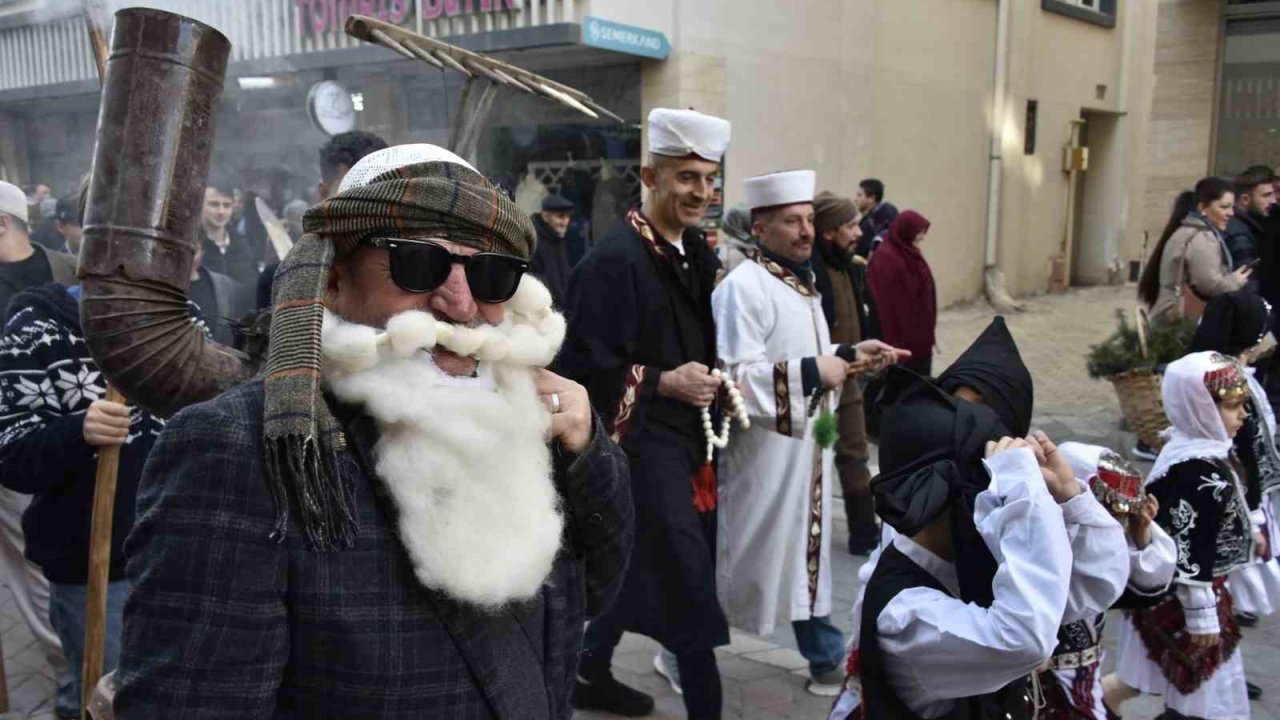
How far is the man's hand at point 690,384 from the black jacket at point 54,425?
64.8 inches

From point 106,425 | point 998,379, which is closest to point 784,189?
point 998,379

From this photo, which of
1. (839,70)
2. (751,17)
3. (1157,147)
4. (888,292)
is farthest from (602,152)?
(1157,147)

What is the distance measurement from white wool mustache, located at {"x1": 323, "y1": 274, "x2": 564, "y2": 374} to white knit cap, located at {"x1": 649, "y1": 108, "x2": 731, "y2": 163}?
2171 millimetres

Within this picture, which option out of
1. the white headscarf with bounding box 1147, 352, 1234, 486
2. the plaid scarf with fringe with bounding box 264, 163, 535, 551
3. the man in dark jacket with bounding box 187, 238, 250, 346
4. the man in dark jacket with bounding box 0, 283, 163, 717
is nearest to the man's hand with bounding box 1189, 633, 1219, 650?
the white headscarf with bounding box 1147, 352, 1234, 486

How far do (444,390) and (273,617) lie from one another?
1.28 ft

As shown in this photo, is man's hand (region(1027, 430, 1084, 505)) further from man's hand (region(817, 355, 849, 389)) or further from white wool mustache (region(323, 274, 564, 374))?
man's hand (region(817, 355, 849, 389))

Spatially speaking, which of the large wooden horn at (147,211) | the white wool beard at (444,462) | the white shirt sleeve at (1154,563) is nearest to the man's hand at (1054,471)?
the white shirt sleeve at (1154,563)

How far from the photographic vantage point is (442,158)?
67.1 inches

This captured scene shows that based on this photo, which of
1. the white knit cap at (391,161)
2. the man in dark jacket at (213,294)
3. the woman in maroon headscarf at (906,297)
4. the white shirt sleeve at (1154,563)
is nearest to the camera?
the white knit cap at (391,161)

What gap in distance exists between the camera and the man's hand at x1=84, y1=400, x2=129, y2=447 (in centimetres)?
292

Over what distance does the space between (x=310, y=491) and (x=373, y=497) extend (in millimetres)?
136

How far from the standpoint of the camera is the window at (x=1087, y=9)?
54.1 ft

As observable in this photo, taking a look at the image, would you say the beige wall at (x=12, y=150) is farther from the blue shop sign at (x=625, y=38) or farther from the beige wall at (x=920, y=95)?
the beige wall at (x=920, y=95)

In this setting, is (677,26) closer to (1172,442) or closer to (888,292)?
(888,292)
